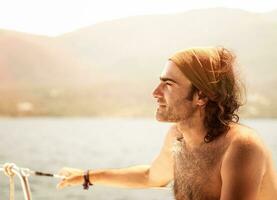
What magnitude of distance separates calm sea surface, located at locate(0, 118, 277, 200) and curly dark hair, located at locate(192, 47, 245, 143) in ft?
44.8

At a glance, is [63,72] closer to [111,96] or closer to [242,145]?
[111,96]

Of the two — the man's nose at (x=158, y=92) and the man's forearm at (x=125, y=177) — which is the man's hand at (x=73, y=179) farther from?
the man's nose at (x=158, y=92)

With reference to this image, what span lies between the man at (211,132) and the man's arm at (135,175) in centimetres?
17

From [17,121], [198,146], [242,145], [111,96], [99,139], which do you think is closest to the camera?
[242,145]

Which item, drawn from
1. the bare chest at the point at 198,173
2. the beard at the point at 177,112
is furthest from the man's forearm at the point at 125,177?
the beard at the point at 177,112

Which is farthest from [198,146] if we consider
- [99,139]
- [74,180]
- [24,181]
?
[99,139]

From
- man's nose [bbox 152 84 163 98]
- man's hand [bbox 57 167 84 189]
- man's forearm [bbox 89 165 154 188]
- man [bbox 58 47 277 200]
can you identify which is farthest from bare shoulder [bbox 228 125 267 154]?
man's hand [bbox 57 167 84 189]

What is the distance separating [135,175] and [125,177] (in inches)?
1.4

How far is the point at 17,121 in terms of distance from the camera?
3310 inches

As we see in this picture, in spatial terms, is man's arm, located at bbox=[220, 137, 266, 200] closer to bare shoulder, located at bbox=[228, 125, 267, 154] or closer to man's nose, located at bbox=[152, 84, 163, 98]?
bare shoulder, located at bbox=[228, 125, 267, 154]

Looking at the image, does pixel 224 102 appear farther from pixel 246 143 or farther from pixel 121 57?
pixel 121 57

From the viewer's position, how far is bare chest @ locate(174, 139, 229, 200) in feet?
4.76

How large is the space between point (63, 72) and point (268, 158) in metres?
85.9

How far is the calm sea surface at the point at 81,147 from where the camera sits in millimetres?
26922
